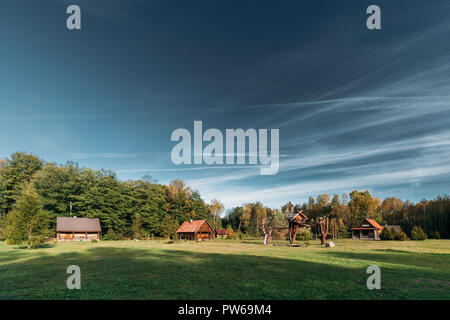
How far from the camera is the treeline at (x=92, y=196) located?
5700cm

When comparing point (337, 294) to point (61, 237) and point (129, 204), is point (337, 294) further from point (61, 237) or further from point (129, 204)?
point (129, 204)

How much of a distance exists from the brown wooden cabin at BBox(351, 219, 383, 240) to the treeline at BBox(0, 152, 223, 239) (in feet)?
164

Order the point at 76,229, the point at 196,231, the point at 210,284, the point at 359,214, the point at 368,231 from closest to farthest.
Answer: the point at 210,284, the point at 76,229, the point at 196,231, the point at 368,231, the point at 359,214

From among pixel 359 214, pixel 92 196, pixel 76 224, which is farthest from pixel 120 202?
pixel 359 214

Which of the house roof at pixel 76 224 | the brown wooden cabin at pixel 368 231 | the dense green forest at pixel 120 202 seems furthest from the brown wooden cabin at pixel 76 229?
the brown wooden cabin at pixel 368 231

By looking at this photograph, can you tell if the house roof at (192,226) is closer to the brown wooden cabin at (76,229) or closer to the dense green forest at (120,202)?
the dense green forest at (120,202)

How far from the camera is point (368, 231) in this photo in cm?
6175

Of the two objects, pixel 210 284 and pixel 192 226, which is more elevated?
pixel 210 284

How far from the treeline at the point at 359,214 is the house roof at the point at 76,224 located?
41.1 m

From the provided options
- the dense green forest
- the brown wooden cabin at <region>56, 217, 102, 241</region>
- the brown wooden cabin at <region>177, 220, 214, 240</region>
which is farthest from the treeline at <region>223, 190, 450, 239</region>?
the brown wooden cabin at <region>56, 217, 102, 241</region>

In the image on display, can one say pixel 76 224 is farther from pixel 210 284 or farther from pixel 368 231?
pixel 368 231

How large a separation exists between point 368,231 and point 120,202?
223 ft

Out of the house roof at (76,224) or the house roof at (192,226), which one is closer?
the house roof at (76,224)
